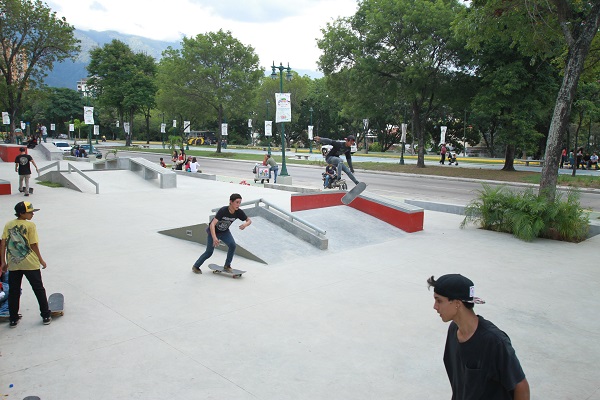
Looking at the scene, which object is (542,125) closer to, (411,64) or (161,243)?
(411,64)

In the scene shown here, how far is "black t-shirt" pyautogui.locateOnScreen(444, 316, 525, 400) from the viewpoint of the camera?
240cm

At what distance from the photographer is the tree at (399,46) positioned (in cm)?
2995

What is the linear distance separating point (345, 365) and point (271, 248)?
505cm

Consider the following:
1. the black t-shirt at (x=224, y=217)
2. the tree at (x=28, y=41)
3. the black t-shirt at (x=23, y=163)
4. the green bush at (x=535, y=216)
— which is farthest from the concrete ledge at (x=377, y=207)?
the tree at (x=28, y=41)

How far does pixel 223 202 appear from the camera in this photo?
16.7m

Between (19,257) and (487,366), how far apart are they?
5.56 meters

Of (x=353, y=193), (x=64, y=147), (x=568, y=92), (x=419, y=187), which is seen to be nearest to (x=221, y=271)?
(x=353, y=193)

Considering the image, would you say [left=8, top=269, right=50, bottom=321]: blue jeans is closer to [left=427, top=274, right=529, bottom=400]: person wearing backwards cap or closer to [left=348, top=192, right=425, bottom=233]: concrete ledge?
[left=427, top=274, right=529, bottom=400]: person wearing backwards cap

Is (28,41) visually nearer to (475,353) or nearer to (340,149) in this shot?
(340,149)

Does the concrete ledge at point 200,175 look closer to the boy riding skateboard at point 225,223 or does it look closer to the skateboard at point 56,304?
the boy riding skateboard at point 225,223

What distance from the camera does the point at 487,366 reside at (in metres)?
2.44

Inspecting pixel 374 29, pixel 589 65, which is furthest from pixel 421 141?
pixel 589 65

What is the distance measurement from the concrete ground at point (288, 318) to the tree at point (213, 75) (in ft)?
121

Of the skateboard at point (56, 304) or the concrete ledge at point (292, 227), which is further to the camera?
the concrete ledge at point (292, 227)
